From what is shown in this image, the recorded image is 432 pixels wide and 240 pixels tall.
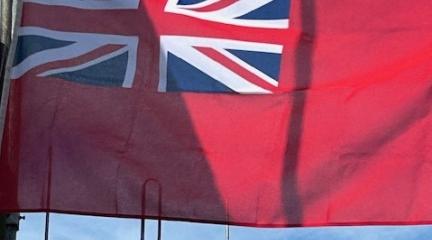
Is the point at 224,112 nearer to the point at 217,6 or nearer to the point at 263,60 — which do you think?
the point at 263,60

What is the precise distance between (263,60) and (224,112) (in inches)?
24.2

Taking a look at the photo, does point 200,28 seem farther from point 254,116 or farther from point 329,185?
point 329,185

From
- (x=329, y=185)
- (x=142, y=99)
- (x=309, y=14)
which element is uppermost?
(x=309, y=14)

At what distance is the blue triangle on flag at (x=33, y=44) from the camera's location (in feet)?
34.2

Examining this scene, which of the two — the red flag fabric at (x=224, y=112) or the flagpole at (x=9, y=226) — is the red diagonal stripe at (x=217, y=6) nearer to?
the red flag fabric at (x=224, y=112)

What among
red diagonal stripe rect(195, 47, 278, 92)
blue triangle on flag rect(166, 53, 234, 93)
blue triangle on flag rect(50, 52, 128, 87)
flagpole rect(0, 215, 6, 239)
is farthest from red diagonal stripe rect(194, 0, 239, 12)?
flagpole rect(0, 215, 6, 239)

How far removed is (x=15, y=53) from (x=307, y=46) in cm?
245

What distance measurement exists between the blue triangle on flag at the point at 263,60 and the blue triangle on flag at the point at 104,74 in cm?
92

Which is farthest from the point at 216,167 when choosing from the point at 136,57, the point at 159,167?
the point at 136,57

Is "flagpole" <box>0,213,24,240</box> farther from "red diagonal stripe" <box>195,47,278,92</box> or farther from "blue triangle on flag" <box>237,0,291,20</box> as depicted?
"blue triangle on flag" <box>237,0,291,20</box>

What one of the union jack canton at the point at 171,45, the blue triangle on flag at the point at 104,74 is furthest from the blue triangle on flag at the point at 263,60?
the blue triangle on flag at the point at 104,74

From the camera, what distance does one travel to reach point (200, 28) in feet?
36.0

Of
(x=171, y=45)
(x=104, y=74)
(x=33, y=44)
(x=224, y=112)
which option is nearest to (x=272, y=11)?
(x=171, y=45)

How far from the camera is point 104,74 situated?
10.6 metres
